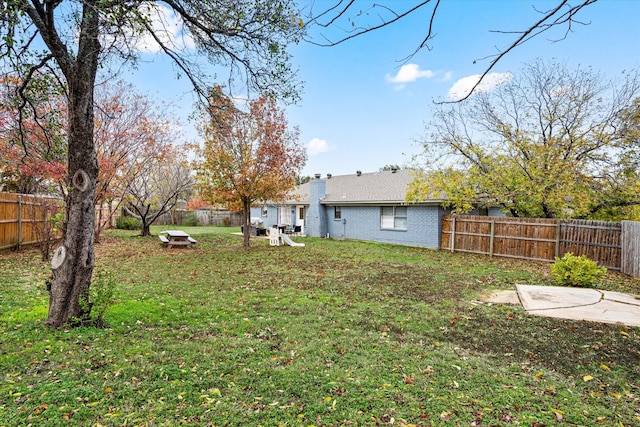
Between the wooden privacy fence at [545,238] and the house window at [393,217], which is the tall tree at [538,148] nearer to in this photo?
the wooden privacy fence at [545,238]

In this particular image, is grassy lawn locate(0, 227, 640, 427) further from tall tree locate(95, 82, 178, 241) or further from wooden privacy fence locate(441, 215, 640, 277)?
tall tree locate(95, 82, 178, 241)

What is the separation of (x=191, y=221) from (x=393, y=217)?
20688 mm

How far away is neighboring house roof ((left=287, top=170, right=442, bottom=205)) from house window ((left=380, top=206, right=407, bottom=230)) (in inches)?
22.3

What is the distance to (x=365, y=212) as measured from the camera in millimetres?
18719

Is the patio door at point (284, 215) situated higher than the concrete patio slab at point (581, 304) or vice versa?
the patio door at point (284, 215)

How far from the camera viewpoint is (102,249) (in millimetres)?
13344

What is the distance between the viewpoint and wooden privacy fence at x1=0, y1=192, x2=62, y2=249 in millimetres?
10578

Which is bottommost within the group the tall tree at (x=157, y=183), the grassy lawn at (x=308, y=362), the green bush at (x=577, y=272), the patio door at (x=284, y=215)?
the grassy lawn at (x=308, y=362)

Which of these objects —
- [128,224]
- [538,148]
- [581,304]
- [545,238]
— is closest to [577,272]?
[581,304]

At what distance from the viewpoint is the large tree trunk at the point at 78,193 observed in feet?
13.8

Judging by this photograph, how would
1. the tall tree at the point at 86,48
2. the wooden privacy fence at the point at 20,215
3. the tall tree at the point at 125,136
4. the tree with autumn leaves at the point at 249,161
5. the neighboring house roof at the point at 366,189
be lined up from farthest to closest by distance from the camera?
the neighboring house roof at the point at 366,189, the tree with autumn leaves at the point at 249,161, the tall tree at the point at 125,136, the wooden privacy fence at the point at 20,215, the tall tree at the point at 86,48

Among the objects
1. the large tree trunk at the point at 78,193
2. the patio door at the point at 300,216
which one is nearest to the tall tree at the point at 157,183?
the patio door at the point at 300,216

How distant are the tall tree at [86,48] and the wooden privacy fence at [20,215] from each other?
25.4ft

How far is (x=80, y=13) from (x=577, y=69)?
1479 centimetres
